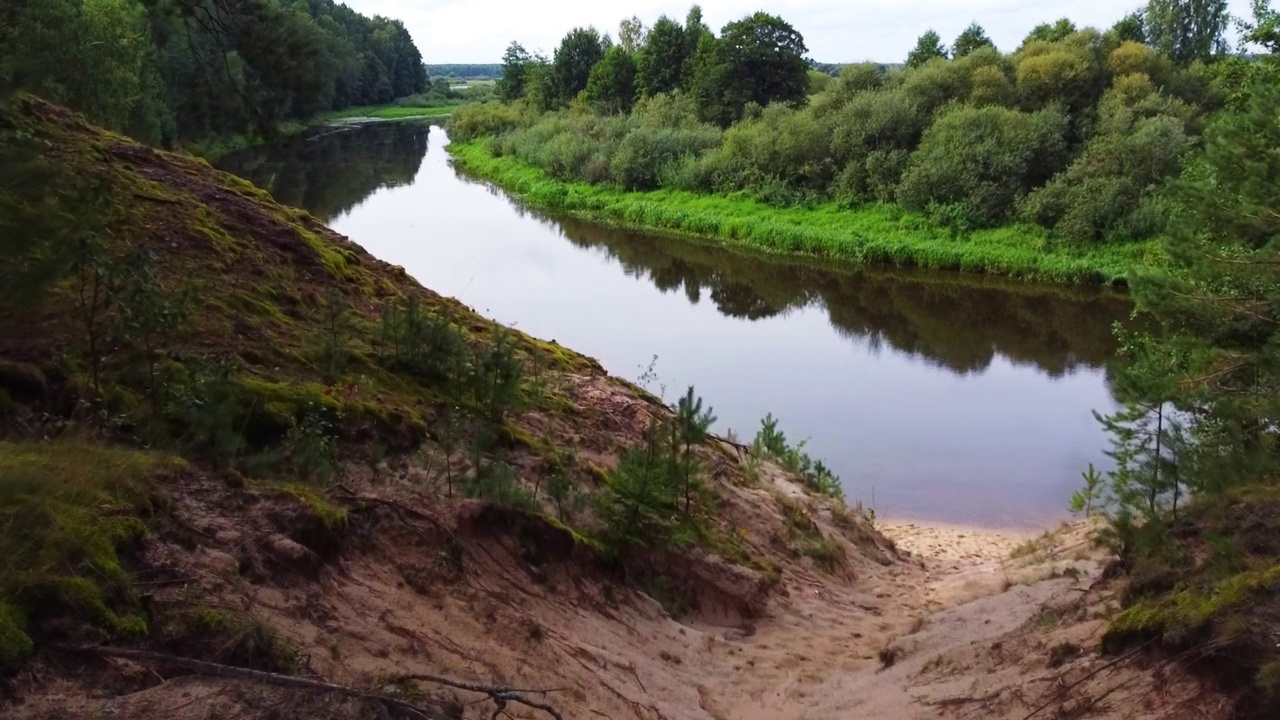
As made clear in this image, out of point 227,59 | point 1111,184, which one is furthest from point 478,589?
point 1111,184

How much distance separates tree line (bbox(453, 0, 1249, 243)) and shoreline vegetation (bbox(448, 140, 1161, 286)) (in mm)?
725

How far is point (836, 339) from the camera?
84.1 feet

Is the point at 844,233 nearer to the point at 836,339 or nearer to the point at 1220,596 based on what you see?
the point at 836,339

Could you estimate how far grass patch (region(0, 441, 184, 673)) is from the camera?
3.92 meters

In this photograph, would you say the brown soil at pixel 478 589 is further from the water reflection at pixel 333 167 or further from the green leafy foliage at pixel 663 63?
the green leafy foliage at pixel 663 63

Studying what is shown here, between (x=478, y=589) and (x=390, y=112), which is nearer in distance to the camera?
(x=478, y=589)

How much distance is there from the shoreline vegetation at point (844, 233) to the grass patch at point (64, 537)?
70.7 ft

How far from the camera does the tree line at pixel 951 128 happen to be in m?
33.9

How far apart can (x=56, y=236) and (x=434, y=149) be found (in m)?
73.7

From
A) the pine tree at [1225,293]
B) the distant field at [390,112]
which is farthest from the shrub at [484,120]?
the pine tree at [1225,293]

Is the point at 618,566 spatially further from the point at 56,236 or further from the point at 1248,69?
the point at 1248,69

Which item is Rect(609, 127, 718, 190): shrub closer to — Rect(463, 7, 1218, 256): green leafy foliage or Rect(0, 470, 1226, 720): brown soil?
Rect(463, 7, 1218, 256): green leafy foliage

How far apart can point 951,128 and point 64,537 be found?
38.2 metres

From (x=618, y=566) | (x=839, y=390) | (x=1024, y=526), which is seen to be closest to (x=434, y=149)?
(x=839, y=390)
